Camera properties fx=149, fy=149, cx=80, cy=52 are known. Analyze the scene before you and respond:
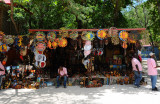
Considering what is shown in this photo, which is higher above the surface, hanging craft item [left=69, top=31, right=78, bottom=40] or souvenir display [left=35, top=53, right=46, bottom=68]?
hanging craft item [left=69, top=31, right=78, bottom=40]

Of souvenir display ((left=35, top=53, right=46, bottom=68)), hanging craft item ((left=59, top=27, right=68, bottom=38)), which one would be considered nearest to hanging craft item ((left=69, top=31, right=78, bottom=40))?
hanging craft item ((left=59, top=27, right=68, bottom=38))

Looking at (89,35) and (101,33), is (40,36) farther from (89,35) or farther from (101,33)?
(101,33)

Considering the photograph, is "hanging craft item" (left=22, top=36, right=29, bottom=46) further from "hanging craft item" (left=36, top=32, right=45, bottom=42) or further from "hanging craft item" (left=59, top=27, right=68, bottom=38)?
"hanging craft item" (left=59, top=27, right=68, bottom=38)

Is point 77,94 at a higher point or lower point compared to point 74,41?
lower

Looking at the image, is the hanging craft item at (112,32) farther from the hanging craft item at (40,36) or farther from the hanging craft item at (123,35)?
the hanging craft item at (40,36)

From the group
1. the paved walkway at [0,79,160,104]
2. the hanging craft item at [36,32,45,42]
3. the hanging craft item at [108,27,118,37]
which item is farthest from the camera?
the hanging craft item at [108,27,118,37]

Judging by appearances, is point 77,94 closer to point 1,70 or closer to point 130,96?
point 130,96

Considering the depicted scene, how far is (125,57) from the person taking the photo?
8531 mm

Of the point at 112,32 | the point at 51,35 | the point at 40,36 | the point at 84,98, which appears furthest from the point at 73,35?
the point at 84,98

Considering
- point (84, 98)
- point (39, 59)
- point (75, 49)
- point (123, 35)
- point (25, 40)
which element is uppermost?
point (123, 35)

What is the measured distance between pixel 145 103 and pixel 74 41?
3.94 metres

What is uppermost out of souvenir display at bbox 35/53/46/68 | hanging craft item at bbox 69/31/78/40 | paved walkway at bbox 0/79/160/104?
hanging craft item at bbox 69/31/78/40

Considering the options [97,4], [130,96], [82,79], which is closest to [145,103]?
[130,96]

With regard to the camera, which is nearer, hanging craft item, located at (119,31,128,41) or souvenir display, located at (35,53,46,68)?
hanging craft item, located at (119,31,128,41)
